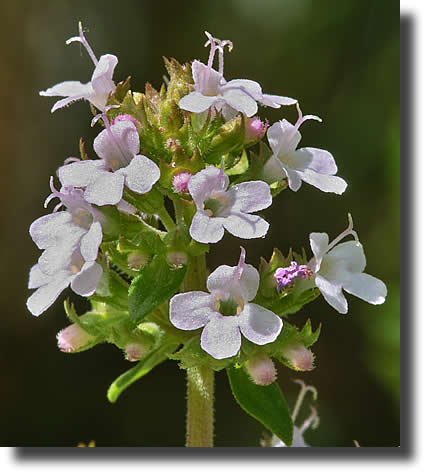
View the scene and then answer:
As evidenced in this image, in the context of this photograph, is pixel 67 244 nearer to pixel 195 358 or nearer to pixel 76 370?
pixel 195 358

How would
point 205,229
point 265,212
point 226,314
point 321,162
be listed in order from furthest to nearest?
point 265,212 < point 321,162 < point 226,314 < point 205,229

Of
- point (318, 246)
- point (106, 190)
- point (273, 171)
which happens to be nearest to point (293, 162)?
point (273, 171)

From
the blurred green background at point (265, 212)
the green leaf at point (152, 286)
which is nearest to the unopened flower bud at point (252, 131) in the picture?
the green leaf at point (152, 286)

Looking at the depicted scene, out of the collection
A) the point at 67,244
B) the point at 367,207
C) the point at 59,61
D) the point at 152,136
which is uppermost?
the point at 59,61

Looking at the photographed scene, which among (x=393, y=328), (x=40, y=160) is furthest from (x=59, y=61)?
(x=393, y=328)

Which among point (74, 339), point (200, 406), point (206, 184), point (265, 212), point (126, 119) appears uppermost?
point (265, 212)

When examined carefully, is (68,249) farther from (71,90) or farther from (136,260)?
(71,90)
